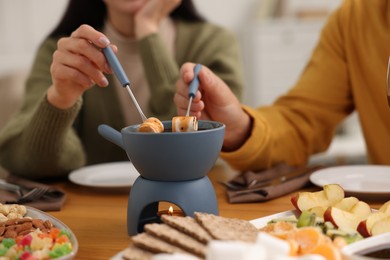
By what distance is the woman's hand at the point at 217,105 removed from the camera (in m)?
1.07

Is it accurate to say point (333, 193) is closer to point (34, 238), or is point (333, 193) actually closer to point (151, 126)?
point (151, 126)

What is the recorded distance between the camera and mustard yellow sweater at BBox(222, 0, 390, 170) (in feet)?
4.62

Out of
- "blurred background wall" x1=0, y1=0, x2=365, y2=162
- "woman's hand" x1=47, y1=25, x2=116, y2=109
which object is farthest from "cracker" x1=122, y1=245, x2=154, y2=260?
"blurred background wall" x1=0, y1=0, x2=365, y2=162

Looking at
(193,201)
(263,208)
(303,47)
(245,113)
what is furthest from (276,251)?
(303,47)

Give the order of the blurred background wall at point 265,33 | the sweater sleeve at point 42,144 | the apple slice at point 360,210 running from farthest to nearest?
the blurred background wall at point 265,33 < the sweater sleeve at point 42,144 < the apple slice at point 360,210

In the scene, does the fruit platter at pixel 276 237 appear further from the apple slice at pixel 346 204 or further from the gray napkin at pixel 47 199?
the gray napkin at pixel 47 199

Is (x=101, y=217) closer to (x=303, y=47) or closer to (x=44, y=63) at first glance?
(x=44, y=63)

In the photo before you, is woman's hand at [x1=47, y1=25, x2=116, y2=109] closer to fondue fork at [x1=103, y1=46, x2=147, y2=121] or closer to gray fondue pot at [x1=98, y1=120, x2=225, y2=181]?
fondue fork at [x1=103, y1=46, x2=147, y2=121]

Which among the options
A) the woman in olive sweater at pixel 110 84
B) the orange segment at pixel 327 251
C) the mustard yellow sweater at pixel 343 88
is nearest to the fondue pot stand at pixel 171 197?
the orange segment at pixel 327 251

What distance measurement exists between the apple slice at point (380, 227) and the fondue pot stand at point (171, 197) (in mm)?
220

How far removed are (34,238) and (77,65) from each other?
0.43 m

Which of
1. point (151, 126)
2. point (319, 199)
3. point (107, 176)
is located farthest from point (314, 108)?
point (151, 126)

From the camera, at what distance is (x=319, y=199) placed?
Answer: 80 cm

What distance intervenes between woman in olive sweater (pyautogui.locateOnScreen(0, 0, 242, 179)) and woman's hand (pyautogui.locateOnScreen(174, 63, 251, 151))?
0.24m
